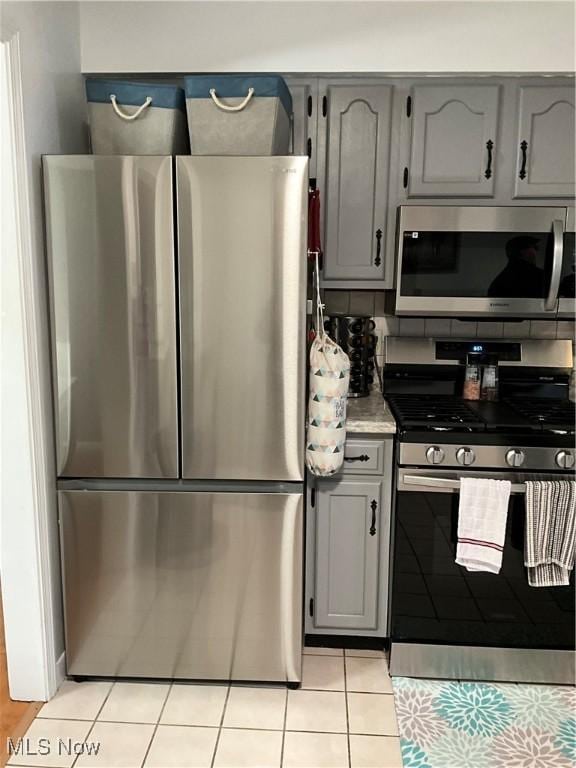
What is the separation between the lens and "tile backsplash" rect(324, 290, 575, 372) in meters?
2.86

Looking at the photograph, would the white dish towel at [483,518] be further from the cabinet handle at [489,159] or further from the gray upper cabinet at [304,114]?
the gray upper cabinet at [304,114]

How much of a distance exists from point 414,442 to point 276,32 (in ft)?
5.23

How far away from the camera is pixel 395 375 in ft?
9.25

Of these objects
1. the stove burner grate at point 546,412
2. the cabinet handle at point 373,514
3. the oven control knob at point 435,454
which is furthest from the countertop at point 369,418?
the stove burner grate at point 546,412

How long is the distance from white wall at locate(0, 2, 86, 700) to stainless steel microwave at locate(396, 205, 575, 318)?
128 centimetres

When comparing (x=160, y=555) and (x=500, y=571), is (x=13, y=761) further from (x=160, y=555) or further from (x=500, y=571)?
(x=500, y=571)

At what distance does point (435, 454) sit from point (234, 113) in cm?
131

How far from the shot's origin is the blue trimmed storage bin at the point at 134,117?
7.02ft

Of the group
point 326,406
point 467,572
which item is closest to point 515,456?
point 467,572

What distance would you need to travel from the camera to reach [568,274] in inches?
96.4

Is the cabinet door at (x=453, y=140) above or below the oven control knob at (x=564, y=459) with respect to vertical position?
above

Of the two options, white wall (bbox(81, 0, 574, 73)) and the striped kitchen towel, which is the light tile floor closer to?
the striped kitchen towel
